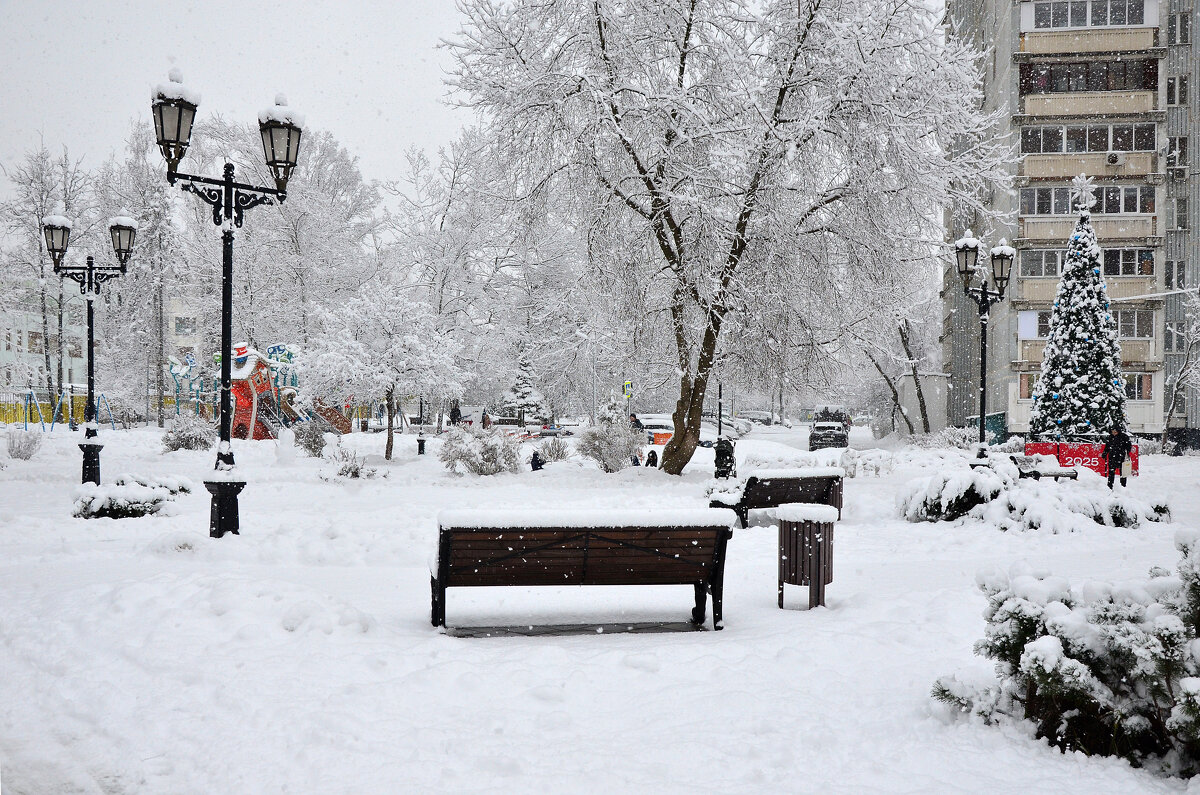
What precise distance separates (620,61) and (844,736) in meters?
16.0

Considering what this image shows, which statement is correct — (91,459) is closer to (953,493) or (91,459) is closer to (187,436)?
(187,436)

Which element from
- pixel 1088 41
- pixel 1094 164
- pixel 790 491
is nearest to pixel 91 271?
pixel 790 491

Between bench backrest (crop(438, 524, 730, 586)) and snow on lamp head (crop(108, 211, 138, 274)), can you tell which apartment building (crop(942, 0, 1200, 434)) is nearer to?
snow on lamp head (crop(108, 211, 138, 274))

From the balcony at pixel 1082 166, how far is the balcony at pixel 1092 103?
5.72 ft

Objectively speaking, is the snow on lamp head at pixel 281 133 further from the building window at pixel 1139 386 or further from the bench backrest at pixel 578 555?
the building window at pixel 1139 386

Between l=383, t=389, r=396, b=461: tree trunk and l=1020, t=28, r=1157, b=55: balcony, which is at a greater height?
Answer: l=1020, t=28, r=1157, b=55: balcony

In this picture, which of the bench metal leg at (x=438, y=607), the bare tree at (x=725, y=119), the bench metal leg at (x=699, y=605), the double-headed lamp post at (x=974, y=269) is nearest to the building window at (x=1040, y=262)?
the bare tree at (x=725, y=119)

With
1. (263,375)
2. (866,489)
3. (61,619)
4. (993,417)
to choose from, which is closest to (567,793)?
(61,619)

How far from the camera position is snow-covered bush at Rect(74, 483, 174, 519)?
11828 mm

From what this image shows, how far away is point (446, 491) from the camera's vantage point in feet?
53.3

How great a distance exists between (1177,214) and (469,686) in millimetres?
43716

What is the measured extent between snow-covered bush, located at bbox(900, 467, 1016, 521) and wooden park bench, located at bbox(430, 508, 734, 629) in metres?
7.46

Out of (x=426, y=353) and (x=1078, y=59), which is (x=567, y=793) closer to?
(x=426, y=353)

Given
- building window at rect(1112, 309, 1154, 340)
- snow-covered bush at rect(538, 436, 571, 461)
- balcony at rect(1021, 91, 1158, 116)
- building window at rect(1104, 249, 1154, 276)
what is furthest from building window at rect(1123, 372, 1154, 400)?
snow-covered bush at rect(538, 436, 571, 461)
